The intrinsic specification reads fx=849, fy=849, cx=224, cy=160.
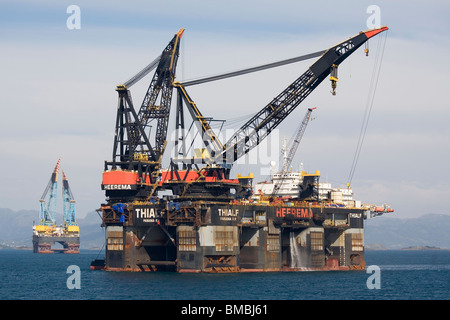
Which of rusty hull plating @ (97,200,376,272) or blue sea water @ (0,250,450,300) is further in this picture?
rusty hull plating @ (97,200,376,272)

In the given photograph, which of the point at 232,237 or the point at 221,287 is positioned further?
the point at 232,237

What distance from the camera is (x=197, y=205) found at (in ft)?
358

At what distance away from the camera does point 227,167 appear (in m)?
119

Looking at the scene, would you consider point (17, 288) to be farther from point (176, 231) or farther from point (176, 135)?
point (176, 135)

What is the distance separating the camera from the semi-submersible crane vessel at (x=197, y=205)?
4358 inches

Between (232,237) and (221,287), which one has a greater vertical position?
(232,237)

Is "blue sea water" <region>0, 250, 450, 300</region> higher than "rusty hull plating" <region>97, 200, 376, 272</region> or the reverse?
the reverse

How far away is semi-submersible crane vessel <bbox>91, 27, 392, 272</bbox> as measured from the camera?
363 ft

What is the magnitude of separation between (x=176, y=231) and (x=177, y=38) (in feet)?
104

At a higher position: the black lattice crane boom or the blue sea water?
the black lattice crane boom

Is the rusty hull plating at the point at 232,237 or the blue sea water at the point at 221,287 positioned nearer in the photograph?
the blue sea water at the point at 221,287

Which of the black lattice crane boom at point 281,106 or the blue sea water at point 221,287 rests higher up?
the black lattice crane boom at point 281,106
